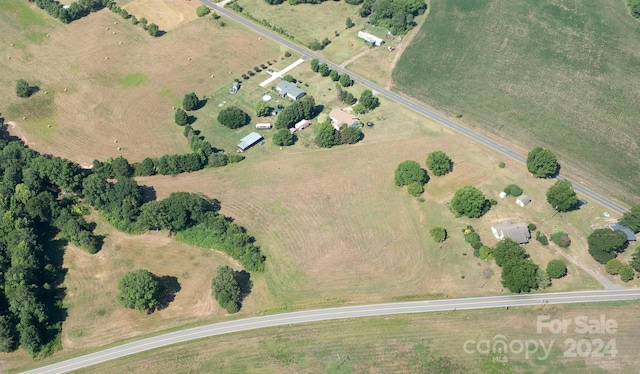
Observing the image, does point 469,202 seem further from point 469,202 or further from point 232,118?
point 232,118

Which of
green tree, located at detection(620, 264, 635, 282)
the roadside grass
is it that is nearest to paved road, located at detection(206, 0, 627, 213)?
green tree, located at detection(620, 264, 635, 282)

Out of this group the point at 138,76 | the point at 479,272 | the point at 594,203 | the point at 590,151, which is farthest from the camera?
the point at 138,76

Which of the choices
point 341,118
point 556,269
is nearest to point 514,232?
point 556,269

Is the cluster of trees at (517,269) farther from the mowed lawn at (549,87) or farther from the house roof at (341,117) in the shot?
the house roof at (341,117)

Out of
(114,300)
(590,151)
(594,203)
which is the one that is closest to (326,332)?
(114,300)

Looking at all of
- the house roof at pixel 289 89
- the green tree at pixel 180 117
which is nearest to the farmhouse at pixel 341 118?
the house roof at pixel 289 89

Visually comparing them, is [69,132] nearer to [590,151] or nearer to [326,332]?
[326,332]
